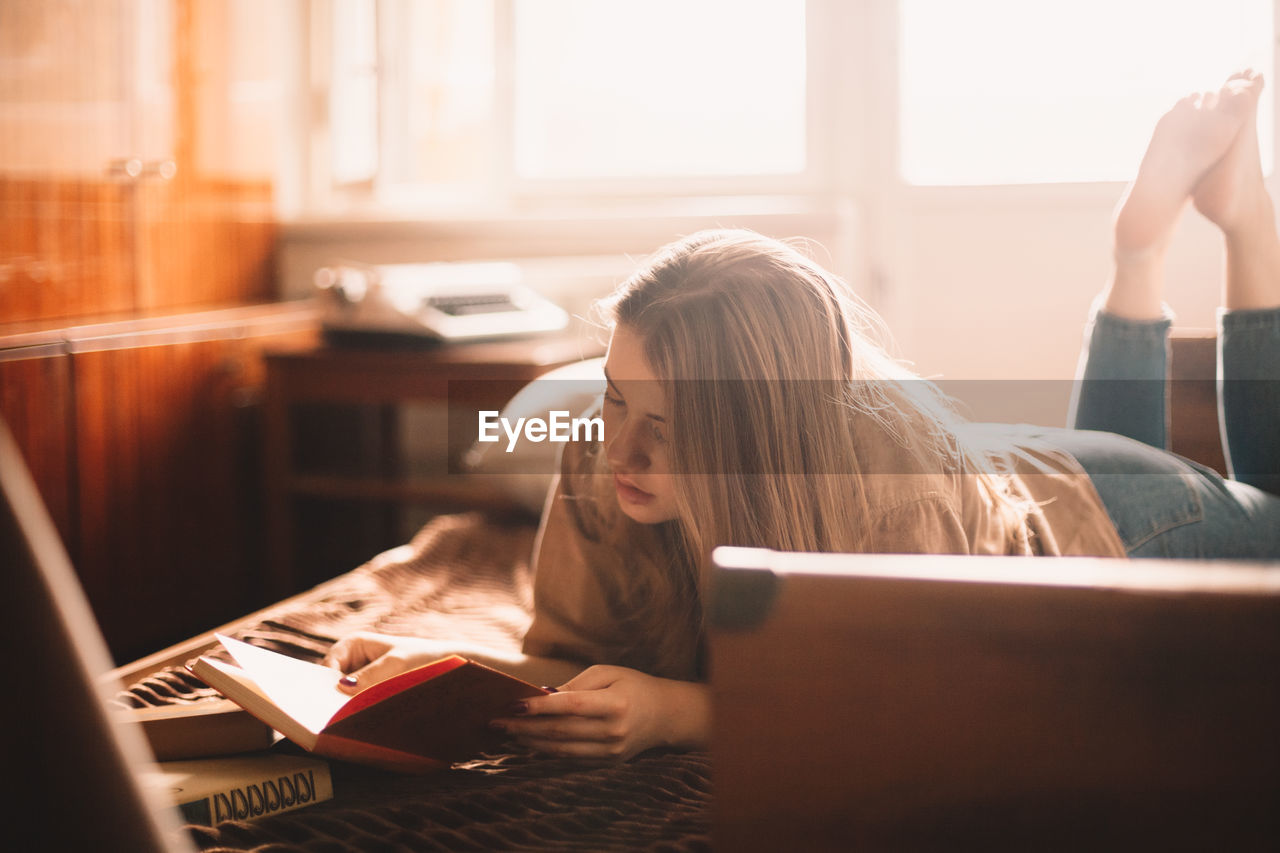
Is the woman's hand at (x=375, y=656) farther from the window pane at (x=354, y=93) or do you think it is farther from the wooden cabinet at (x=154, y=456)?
the window pane at (x=354, y=93)

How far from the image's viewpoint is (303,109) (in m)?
2.71

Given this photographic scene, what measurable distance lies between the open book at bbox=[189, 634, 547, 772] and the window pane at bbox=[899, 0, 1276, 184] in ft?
6.11

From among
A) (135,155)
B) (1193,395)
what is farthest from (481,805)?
(135,155)

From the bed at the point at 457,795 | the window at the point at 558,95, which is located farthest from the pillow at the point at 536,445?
the window at the point at 558,95

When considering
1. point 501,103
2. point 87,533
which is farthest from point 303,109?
point 87,533

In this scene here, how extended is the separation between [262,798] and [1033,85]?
215 centimetres

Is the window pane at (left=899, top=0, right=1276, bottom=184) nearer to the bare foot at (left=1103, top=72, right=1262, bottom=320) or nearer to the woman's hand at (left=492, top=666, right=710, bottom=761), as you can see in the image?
the bare foot at (left=1103, top=72, right=1262, bottom=320)

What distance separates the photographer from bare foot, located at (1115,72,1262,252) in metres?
1.20

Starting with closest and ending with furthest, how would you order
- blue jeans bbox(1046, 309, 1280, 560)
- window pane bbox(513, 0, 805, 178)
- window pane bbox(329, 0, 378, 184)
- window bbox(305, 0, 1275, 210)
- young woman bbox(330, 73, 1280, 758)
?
young woman bbox(330, 73, 1280, 758)
blue jeans bbox(1046, 309, 1280, 560)
window bbox(305, 0, 1275, 210)
window pane bbox(513, 0, 805, 178)
window pane bbox(329, 0, 378, 184)

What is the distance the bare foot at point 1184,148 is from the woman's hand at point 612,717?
2.56ft

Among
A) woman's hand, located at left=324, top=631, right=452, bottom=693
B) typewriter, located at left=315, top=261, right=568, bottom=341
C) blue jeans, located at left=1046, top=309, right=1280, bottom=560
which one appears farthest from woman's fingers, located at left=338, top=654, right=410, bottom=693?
typewriter, located at left=315, top=261, right=568, bottom=341

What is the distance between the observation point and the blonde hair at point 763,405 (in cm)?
90

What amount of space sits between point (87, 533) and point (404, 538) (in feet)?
2.84

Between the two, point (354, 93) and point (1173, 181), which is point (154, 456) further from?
point (1173, 181)
